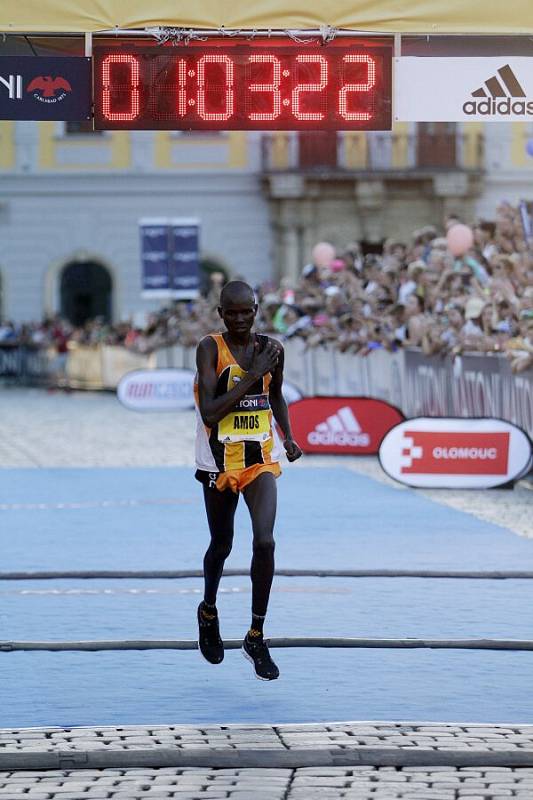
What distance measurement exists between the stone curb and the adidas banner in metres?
4.59

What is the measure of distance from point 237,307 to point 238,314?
0.04m

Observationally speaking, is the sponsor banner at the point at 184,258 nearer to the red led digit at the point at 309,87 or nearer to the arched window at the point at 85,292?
the red led digit at the point at 309,87

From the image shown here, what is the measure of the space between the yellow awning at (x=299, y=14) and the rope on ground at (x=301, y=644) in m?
3.27

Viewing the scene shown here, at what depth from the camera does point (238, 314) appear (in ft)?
27.1

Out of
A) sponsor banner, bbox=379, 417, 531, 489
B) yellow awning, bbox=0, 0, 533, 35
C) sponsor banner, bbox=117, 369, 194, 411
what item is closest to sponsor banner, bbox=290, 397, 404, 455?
sponsor banner, bbox=379, 417, 531, 489

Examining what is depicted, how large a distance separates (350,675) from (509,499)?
8235 mm

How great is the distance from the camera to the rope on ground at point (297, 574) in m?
11.4

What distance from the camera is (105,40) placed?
10711mm

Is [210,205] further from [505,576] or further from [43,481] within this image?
[505,576]

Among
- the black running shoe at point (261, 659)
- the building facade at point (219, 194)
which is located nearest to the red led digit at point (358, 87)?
the black running shoe at point (261, 659)

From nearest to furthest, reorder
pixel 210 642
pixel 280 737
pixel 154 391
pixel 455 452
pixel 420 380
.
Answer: pixel 280 737 → pixel 210 642 → pixel 455 452 → pixel 420 380 → pixel 154 391

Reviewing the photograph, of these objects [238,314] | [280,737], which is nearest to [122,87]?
[238,314]

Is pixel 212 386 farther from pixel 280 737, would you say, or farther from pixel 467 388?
pixel 467 388

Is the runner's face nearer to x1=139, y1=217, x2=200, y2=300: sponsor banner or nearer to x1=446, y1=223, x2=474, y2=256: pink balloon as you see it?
x1=446, y1=223, x2=474, y2=256: pink balloon
